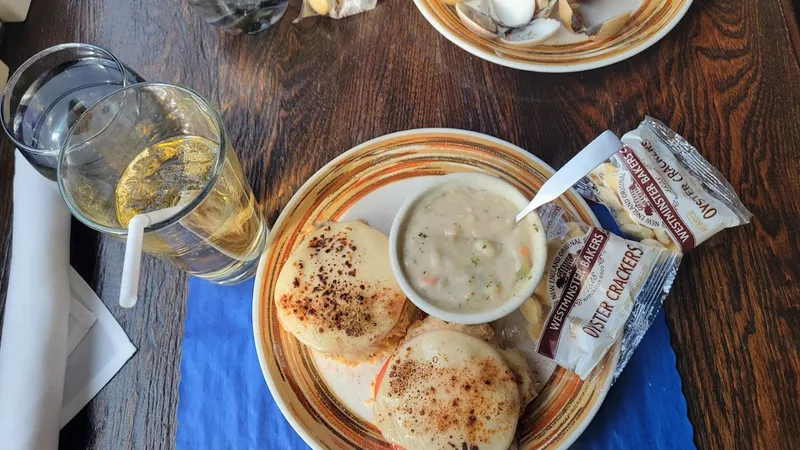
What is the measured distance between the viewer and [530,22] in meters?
1.23

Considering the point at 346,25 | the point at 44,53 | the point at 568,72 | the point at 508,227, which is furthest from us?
the point at 346,25

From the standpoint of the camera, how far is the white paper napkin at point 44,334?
1.01 m

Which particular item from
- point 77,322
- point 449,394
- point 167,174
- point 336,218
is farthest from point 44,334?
point 449,394

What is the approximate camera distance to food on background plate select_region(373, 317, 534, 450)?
914mm

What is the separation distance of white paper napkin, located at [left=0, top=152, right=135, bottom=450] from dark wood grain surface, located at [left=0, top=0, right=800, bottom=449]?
40 mm

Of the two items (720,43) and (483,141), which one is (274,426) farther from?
(720,43)

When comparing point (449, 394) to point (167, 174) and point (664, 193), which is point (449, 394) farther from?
point (167, 174)

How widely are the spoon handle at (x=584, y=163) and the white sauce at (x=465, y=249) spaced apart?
3.4 inches

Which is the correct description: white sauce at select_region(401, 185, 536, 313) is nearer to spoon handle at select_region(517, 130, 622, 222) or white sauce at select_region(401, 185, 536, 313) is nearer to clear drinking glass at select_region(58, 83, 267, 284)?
spoon handle at select_region(517, 130, 622, 222)

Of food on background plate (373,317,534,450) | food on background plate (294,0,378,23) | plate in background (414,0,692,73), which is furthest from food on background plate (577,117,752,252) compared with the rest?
food on background plate (294,0,378,23)

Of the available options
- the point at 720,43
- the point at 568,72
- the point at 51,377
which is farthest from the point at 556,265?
the point at 51,377

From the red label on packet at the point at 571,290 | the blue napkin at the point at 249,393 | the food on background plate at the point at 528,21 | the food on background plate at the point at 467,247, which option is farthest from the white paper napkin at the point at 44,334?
the food on background plate at the point at 528,21

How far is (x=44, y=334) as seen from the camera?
1062 millimetres

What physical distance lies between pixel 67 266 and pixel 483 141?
2.89ft
